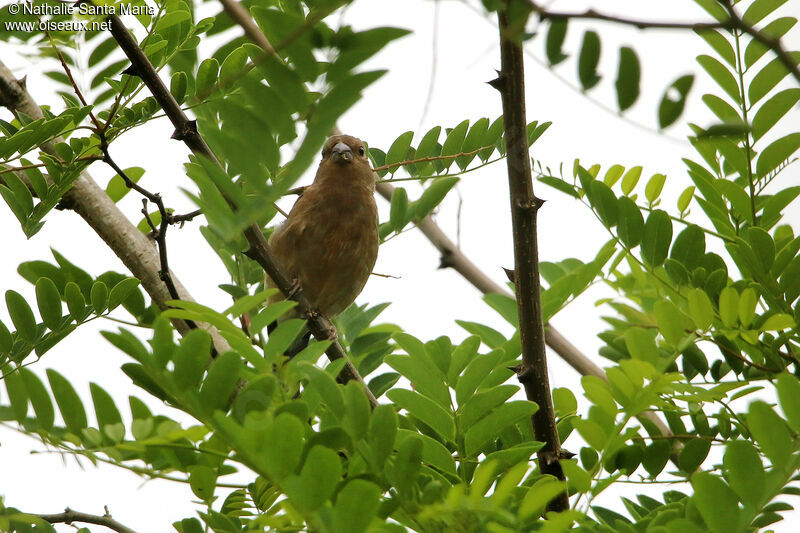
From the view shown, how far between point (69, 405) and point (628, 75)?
5.85 ft

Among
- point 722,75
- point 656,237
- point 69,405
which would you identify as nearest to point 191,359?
point 69,405

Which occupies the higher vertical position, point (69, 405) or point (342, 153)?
point (342, 153)

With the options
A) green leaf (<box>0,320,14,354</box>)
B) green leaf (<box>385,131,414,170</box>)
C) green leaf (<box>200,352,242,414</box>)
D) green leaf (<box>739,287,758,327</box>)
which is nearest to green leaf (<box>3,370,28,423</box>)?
green leaf (<box>0,320,14,354</box>)

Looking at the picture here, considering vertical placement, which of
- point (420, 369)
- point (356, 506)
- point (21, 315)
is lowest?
point (356, 506)

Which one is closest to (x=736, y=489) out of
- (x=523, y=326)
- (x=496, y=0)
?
(x=523, y=326)

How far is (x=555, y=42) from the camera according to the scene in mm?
1899

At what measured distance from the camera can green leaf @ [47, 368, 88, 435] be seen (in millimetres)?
2490

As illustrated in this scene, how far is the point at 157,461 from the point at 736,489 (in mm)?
1527

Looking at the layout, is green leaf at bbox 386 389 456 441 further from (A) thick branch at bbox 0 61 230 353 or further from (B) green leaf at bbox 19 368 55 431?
(A) thick branch at bbox 0 61 230 353

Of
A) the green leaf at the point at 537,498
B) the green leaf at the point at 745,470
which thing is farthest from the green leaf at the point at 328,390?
the green leaf at the point at 745,470

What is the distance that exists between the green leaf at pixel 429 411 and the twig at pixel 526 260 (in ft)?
0.88

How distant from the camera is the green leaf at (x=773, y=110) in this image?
3264mm

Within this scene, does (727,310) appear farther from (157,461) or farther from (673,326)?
→ (157,461)

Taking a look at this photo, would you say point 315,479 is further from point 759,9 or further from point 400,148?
point 400,148
